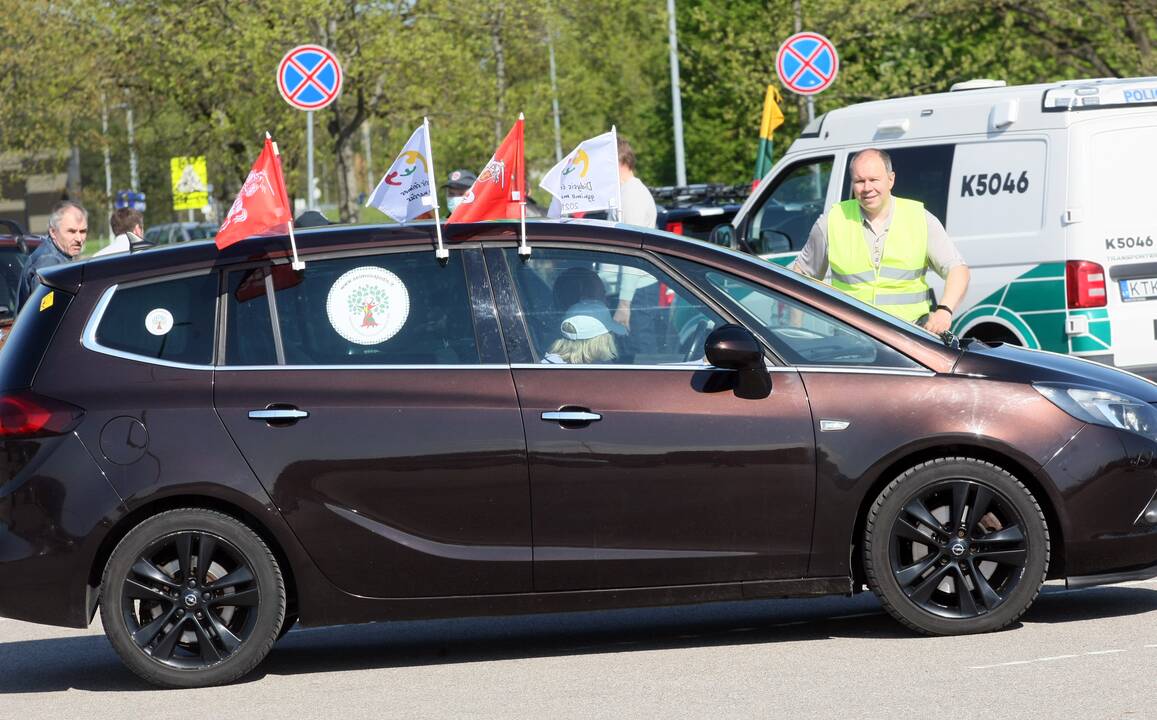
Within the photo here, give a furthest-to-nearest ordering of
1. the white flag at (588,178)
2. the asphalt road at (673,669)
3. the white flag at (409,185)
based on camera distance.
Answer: the white flag at (588,178) < the white flag at (409,185) < the asphalt road at (673,669)

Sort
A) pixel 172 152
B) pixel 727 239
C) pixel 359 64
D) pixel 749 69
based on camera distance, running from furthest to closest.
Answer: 1. pixel 172 152
2. pixel 359 64
3. pixel 749 69
4. pixel 727 239

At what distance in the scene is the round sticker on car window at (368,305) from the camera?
639 centimetres

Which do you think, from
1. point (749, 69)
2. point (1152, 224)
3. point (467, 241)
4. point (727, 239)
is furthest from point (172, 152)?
point (467, 241)

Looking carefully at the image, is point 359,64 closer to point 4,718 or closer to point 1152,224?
point 1152,224

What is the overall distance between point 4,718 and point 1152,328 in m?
7.11

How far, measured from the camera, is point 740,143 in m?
49.8

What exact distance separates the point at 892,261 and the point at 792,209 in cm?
447

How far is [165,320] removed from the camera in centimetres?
644

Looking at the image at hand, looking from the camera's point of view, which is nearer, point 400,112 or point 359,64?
point 359,64

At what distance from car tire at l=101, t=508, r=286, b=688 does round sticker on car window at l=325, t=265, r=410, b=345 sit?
80 cm

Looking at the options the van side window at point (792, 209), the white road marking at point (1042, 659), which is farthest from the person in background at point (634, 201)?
the white road marking at point (1042, 659)

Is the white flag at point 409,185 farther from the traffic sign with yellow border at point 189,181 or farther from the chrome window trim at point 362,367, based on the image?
the traffic sign with yellow border at point 189,181

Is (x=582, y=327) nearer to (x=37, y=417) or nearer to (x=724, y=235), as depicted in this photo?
(x=37, y=417)

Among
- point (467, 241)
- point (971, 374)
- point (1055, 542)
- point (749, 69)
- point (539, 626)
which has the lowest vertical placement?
point (539, 626)
